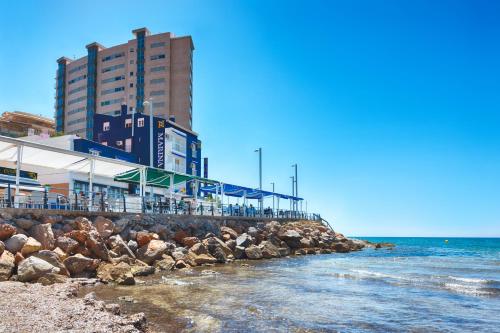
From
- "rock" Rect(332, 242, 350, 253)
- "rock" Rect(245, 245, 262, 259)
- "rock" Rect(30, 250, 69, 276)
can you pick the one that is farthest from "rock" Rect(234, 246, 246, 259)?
"rock" Rect(332, 242, 350, 253)

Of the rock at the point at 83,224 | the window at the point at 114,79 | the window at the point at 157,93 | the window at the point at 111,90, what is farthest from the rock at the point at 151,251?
the window at the point at 114,79

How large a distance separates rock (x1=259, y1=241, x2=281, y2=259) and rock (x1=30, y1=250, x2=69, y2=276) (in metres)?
16.2

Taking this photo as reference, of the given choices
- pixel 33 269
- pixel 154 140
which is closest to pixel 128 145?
pixel 154 140

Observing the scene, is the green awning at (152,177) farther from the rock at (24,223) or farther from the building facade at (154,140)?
the building facade at (154,140)

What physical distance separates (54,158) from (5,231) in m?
7.34

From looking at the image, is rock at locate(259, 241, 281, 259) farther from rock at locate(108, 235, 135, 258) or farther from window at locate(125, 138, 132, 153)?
window at locate(125, 138, 132, 153)

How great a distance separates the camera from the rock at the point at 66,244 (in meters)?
16.1

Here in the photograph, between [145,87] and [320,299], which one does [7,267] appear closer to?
[320,299]

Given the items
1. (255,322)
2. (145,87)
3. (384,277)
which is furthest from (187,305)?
(145,87)

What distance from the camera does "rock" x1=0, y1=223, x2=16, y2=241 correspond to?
15159 millimetres

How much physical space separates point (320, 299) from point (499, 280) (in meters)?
11.9

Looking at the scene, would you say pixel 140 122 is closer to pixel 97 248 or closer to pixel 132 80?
pixel 97 248

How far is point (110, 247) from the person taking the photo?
61.1ft

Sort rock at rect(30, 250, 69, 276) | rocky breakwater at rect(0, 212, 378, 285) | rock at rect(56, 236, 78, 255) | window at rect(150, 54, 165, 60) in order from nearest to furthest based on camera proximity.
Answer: rocky breakwater at rect(0, 212, 378, 285), rock at rect(30, 250, 69, 276), rock at rect(56, 236, 78, 255), window at rect(150, 54, 165, 60)
